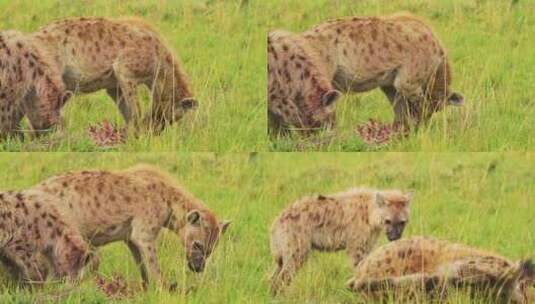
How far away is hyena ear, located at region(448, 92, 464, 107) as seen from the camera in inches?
349

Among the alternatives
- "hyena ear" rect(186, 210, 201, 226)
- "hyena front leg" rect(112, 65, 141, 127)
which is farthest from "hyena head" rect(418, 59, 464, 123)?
"hyena front leg" rect(112, 65, 141, 127)

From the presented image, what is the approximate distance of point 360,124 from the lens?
8820 mm

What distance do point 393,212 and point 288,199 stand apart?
488mm

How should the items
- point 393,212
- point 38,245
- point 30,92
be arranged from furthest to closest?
point 30,92
point 393,212
point 38,245

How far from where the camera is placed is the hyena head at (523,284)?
26.6 feet

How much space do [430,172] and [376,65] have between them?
0.59m

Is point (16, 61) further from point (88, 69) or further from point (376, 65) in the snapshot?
point (376, 65)

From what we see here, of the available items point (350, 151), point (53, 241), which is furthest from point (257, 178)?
point (53, 241)

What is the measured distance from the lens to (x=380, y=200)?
852cm

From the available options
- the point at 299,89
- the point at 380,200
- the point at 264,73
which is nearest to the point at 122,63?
the point at 264,73

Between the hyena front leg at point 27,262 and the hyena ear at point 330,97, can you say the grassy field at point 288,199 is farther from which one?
the hyena ear at point 330,97

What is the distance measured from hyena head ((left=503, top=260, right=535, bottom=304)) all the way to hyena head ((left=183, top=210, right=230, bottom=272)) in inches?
48.9

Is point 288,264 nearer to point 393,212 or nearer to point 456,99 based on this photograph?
point 393,212

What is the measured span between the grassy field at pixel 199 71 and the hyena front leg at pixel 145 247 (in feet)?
1.74
